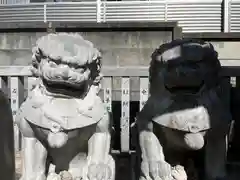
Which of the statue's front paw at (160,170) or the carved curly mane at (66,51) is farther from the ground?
the carved curly mane at (66,51)

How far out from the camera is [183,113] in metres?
2.99

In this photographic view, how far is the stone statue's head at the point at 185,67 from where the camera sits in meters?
2.94

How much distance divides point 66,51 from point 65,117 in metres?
0.40

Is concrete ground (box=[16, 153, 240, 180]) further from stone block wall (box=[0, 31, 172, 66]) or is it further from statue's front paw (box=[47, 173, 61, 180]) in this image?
stone block wall (box=[0, 31, 172, 66])

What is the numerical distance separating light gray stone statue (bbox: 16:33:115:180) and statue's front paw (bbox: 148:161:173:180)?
258 mm

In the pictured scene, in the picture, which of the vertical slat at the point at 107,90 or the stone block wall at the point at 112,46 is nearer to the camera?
the vertical slat at the point at 107,90

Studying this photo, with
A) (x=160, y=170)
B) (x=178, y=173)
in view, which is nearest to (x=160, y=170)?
(x=160, y=170)

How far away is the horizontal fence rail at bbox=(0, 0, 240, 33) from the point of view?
951 centimetres

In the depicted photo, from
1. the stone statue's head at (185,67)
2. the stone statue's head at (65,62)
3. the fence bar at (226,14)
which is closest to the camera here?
the stone statue's head at (65,62)

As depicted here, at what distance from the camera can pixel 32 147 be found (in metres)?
3.07

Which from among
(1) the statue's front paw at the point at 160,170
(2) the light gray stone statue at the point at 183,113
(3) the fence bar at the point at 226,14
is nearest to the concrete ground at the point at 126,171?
(2) the light gray stone statue at the point at 183,113

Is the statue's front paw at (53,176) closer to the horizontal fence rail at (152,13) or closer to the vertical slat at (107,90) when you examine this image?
the vertical slat at (107,90)

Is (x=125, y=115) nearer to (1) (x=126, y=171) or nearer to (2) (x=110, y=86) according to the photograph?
(2) (x=110, y=86)

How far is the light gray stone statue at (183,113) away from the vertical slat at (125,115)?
2.65 ft
